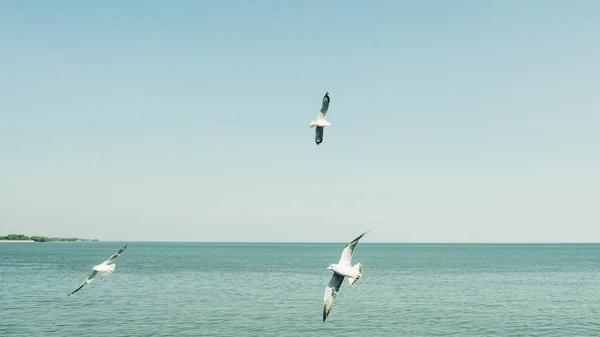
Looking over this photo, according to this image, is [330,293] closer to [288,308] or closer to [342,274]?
[342,274]

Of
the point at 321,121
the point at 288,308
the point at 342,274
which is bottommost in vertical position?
the point at 288,308

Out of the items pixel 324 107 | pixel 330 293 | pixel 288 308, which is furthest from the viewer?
pixel 288 308

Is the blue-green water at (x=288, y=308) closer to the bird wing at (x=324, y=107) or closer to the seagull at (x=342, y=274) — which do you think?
the seagull at (x=342, y=274)

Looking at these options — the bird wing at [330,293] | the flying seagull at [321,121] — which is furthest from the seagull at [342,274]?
the flying seagull at [321,121]

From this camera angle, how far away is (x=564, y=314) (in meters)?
65.3

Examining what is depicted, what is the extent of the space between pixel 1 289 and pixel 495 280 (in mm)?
83092

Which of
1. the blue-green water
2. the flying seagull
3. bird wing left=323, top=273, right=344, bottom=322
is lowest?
the blue-green water

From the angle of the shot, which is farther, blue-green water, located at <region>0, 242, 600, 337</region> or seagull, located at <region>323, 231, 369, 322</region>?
blue-green water, located at <region>0, 242, 600, 337</region>

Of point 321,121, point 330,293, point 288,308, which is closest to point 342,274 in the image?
point 330,293

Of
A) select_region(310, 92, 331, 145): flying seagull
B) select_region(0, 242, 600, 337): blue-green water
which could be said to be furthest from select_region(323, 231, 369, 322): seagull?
select_region(0, 242, 600, 337): blue-green water

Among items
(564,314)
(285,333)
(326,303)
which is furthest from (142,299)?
(326,303)

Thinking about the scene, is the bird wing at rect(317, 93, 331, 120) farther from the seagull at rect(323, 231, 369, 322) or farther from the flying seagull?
the seagull at rect(323, 231, 369, 322)

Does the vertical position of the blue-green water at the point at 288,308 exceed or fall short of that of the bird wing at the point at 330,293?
it falls short

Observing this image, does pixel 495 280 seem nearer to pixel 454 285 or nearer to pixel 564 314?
pixel 454 285
